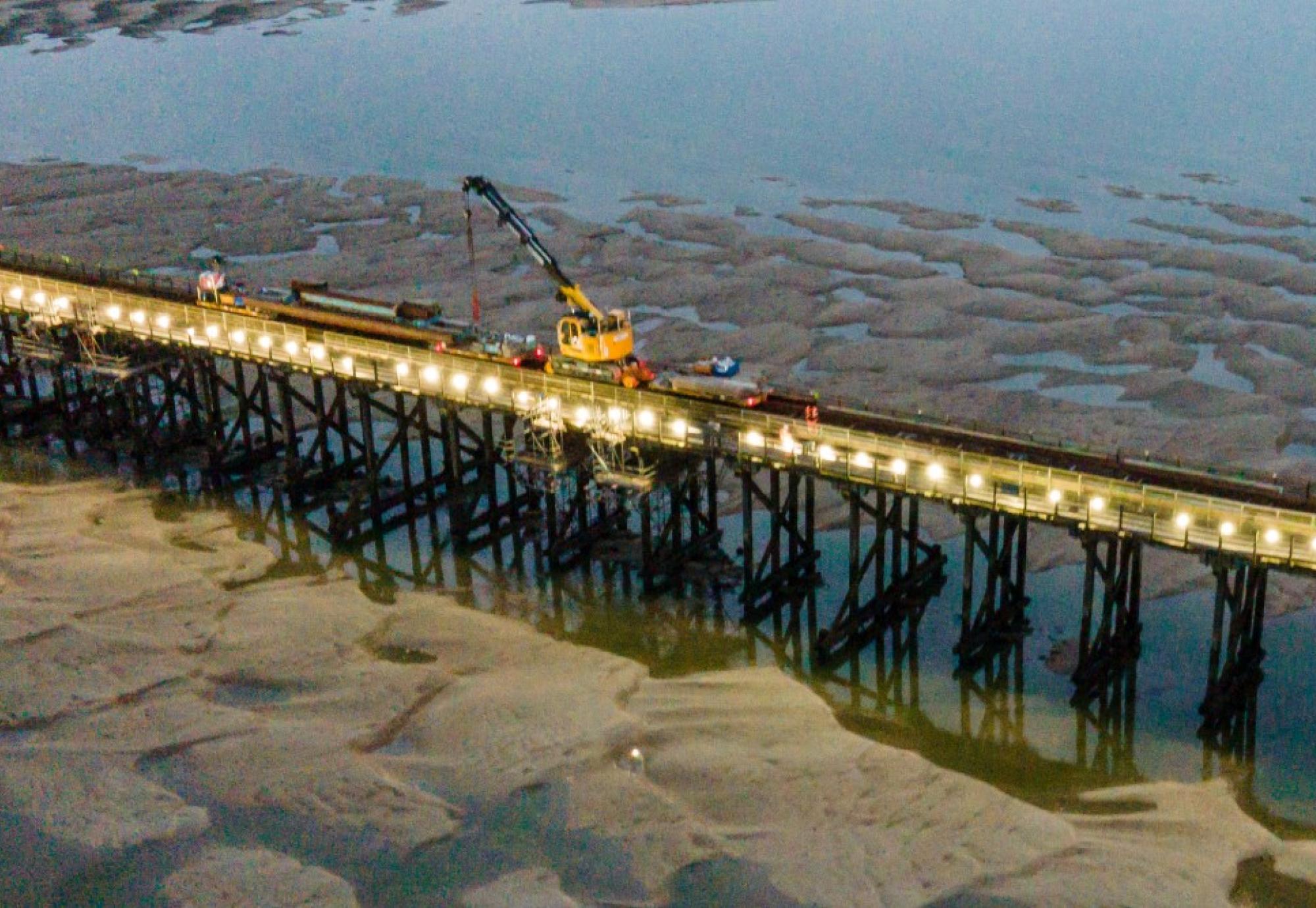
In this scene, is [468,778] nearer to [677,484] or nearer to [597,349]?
[677,484]

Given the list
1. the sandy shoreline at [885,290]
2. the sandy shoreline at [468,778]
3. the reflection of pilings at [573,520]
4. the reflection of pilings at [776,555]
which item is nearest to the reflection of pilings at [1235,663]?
the sandy shoreline at [468,778]

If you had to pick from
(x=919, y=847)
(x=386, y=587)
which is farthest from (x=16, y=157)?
(x=919, y=847)

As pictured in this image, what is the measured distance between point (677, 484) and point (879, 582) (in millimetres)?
5869

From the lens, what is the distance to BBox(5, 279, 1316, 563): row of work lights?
104 feet

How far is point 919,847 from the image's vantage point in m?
27.6

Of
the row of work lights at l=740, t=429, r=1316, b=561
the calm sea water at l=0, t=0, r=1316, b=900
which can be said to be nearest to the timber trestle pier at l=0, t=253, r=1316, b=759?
the row of work lights at l=740, t=429, r=1316, b=561

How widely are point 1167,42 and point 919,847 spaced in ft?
398

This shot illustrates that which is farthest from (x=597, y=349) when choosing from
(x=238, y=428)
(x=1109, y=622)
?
(x=238, y=428)

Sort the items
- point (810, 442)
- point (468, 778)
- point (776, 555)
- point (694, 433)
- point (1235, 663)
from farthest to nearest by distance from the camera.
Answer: point (776, 555)
point (694, 433)
point (810, 442)
point (1235, 663)
point (468, 778)

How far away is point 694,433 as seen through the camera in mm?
37906

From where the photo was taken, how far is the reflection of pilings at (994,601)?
35.4 m

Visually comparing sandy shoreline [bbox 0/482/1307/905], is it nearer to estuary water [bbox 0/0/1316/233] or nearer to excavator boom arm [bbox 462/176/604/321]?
excavator boom arm [bbox 462/176/604/321]

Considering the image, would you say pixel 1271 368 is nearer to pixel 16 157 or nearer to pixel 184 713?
pixel 184 713

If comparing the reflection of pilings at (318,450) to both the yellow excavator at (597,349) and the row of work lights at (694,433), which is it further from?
the yellow excavator at (597,349)
